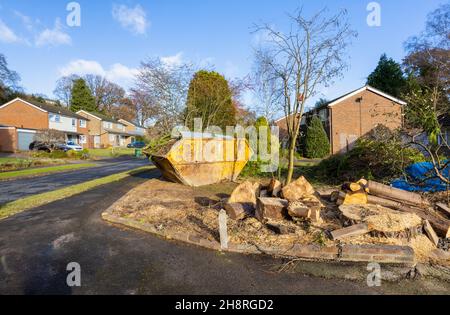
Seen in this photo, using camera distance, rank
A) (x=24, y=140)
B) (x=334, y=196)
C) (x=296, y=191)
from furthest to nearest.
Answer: (x=24, y=140)
(x=334, y=196)
(x=296, y=191)

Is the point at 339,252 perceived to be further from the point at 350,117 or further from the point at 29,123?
the point at 29,123

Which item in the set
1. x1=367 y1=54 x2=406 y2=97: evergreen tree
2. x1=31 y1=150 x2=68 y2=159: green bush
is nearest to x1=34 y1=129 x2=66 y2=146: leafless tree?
x1=31 y1=150 x2=68 y2=159: green bush

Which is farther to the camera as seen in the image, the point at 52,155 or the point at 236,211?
the point at 52,155

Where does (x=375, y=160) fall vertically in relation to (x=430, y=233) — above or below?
above

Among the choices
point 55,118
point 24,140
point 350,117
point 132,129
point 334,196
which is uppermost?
point 132,129

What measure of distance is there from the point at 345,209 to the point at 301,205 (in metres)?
0.95

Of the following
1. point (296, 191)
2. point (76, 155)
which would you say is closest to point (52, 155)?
point (76, 155)

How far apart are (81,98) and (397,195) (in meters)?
64.2

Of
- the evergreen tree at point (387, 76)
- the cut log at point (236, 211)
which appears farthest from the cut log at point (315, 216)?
the evergreen tree at point (387, 76)

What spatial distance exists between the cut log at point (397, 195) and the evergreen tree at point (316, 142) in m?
20.2

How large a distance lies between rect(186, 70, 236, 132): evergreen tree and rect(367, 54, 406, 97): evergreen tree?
89.7 ft

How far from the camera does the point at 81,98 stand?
56.7 metres

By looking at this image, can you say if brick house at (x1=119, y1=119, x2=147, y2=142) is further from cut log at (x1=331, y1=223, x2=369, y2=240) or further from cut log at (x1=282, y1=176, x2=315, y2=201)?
cut log at (x1=331, y1=223, x2=369, y2=240)
